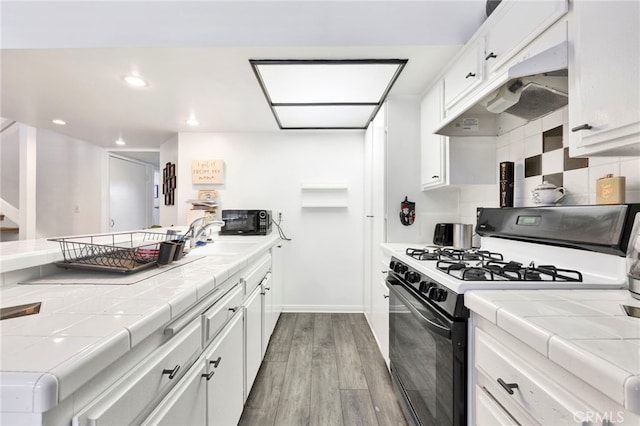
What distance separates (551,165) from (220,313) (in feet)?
5.55

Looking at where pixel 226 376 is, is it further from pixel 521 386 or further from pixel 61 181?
pixel 61 181

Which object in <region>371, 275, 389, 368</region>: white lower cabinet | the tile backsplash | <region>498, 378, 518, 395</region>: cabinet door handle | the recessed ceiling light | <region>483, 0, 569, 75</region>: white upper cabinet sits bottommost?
<region>371, 275, 389, 368</region>: white lower cabinet

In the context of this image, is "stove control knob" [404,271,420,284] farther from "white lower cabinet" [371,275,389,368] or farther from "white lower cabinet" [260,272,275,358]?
"white lower cabinet" [260,272,275,358]

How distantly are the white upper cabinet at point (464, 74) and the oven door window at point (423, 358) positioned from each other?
1118mm

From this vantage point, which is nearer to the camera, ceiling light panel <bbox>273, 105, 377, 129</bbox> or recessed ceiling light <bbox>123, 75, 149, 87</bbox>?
recessed ceiling light <bbox>123, 75, 149, 87</bbox>

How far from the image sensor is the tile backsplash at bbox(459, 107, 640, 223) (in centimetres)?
103

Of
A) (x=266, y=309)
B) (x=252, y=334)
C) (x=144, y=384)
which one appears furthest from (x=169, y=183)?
(x=144, y=384)

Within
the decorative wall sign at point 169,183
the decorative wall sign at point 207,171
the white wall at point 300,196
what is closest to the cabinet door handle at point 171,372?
the white wall at point 300,196

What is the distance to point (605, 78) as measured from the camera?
0.82 metres

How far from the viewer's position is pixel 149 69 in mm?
1812

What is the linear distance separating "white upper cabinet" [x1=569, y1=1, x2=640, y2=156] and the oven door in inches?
28.5

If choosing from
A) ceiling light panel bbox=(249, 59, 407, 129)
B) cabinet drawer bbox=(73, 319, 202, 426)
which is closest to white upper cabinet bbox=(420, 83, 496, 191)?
ceiling light panel bbox=(249, 59, 407, 129)

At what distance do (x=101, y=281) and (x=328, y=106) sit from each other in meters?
2.05

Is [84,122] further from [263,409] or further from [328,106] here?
[263,409]
